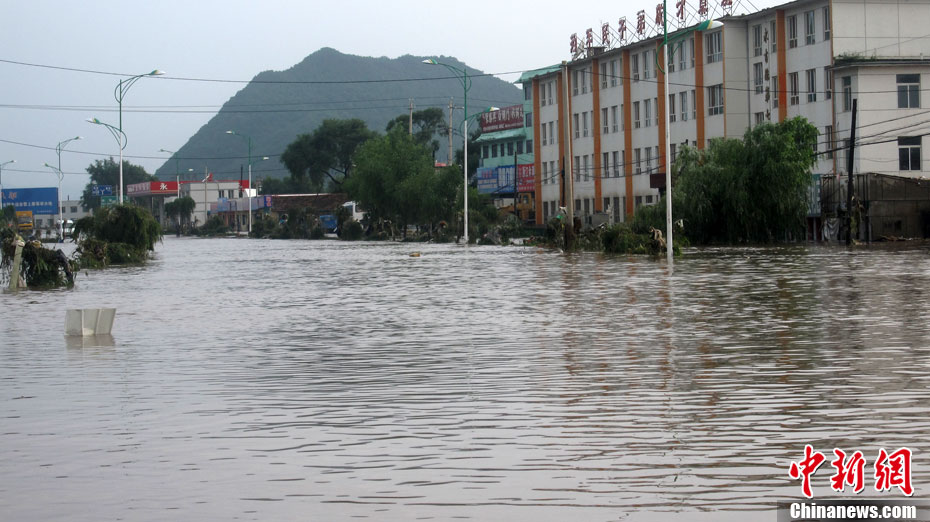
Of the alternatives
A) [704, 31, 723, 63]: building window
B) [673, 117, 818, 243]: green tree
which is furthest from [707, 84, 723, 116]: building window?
[673, 117, 818, 243]: green tree

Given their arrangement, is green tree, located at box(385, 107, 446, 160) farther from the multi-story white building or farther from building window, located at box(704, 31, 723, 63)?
building window, located at box(704, 31, 723, 63)

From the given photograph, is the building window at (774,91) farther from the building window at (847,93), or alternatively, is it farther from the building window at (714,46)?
the building window at (847,93)

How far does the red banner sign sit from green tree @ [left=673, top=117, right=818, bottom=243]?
6421 centimetres

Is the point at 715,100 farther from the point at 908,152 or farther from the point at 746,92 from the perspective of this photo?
the point at 908,152

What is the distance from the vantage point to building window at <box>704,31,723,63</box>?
3009 inches

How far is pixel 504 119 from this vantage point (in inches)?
5064

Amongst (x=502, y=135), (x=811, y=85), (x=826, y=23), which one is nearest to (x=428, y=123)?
(x=502, y=135)

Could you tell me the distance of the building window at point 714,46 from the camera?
7644cm

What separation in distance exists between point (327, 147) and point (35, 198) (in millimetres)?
46400

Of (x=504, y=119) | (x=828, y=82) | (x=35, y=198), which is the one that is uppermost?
(x=504, y=119)

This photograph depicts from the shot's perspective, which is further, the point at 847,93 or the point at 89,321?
the point at 847,93

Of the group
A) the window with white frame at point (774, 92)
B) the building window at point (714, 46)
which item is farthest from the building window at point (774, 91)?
the building window at point (714, 46)

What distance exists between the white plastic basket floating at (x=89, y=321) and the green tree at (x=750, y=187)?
4526 cm

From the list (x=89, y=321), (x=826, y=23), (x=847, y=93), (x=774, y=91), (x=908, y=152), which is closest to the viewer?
(x=89, y=321)
